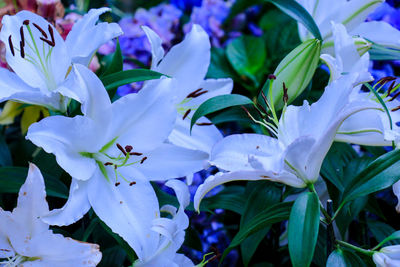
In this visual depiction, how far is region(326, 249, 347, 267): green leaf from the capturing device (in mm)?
478

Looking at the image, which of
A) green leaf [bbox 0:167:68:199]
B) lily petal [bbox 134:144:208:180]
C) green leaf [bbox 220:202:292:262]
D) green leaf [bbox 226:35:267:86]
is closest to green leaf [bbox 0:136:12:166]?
green leaf [bbox 0:167:68:199]

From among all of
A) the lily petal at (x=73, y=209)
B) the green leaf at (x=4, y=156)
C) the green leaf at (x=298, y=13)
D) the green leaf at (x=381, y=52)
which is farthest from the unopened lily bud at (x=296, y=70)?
the green leaf at (x=4, y=156)

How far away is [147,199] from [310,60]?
24 centimetres

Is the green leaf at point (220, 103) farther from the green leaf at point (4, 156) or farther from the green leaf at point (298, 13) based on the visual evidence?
the green leaf at point (4, 156)

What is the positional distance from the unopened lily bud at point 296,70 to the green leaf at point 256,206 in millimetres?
102

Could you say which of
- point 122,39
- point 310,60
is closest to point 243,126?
point 122,39

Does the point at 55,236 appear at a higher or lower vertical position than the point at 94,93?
lower

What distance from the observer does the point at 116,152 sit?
0.55m

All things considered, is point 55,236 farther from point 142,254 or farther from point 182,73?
point 182,73

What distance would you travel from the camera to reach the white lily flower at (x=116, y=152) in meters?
0.50

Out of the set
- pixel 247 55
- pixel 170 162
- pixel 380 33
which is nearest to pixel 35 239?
pixel 170 162

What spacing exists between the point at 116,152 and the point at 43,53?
0.15 meters

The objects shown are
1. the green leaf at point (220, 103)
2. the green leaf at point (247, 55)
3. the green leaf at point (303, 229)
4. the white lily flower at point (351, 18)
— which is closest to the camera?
the green leaf at point (303, 229)

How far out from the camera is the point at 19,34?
23.3 inches
